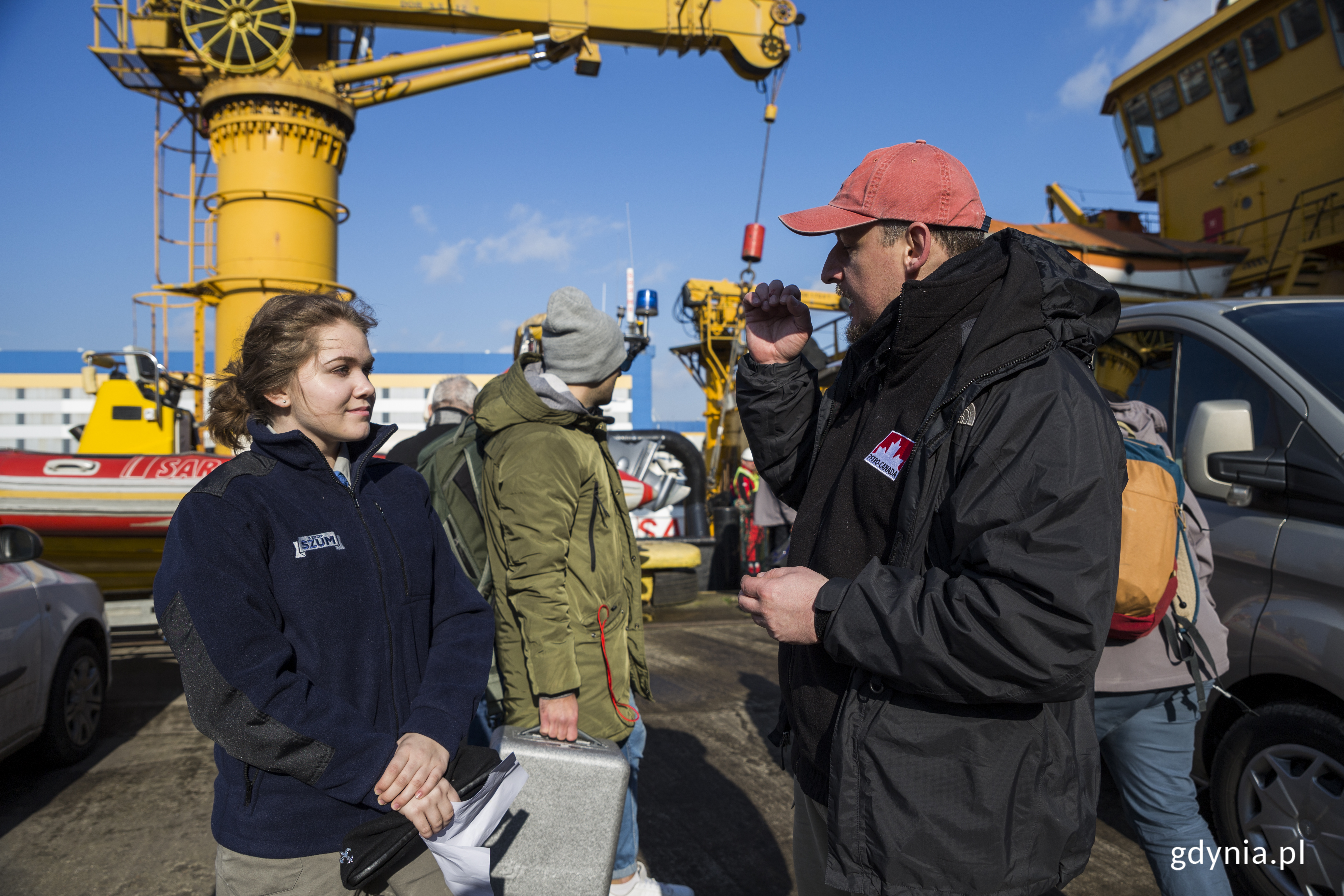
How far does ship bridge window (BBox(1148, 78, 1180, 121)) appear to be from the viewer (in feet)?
41.9

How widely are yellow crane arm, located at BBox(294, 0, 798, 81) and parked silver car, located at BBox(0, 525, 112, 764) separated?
8.32 m

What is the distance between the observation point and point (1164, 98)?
12969 millimetres

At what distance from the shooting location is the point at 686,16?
447 inches

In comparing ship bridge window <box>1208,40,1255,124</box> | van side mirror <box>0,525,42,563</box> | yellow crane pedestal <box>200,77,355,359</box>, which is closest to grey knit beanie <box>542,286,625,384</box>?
van side mirror <box>0,525,42,563</box>

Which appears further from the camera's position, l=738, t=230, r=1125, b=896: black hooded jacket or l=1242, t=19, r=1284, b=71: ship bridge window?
l=1242, t=19, r=1284, b=71: ship bridge window

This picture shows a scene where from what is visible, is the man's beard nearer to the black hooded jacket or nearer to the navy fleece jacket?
the black hooded jacket

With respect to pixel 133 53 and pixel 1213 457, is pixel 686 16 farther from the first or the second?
pixel 1213 457

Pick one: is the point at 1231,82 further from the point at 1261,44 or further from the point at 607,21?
the point at 607,21

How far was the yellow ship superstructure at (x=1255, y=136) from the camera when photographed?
10695 mm

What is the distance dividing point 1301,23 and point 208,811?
14940 mm

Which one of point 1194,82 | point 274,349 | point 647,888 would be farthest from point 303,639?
point 1194,82

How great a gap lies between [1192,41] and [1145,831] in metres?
Result: 13.8

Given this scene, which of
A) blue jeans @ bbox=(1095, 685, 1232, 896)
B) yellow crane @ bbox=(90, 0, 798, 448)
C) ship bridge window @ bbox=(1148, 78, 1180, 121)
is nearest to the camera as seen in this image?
blue jeans @ bbox=(1095, 685, 1232, 896)

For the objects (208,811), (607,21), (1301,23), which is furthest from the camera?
(607,21)
